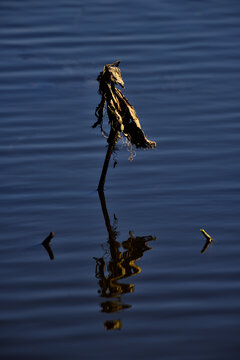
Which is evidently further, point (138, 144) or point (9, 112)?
point (9, 112)

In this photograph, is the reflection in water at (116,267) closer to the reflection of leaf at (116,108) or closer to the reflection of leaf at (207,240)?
the reflection of leaf at (207,240)

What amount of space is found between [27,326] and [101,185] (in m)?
2.12

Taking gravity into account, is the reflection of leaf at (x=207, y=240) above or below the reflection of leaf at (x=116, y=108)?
below

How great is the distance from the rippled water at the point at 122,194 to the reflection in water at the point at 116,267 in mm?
12

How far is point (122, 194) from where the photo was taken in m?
6.29

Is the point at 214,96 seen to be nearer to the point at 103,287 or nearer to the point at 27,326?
the point at 103,287

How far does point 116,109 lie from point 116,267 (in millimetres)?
1383

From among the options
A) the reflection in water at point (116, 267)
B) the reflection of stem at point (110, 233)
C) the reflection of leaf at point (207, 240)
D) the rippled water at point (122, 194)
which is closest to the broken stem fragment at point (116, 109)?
the reflection of stem at point (110, 233)

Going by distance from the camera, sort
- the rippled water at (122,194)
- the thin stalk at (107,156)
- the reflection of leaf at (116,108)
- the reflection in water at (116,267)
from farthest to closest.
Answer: the thin stalk at (107,156) → the reflection of leaf at (116,108) → the reflection in water at (116,267) → the rippled water at (122,194)

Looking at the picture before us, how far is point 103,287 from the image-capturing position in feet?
16.1

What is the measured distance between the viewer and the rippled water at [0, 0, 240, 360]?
175 inches

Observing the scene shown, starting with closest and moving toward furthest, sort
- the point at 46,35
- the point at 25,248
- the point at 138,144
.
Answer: the point at 25,248, the point at 138,144, the point at 46,35

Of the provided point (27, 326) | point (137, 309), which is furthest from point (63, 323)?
point (137, 309)

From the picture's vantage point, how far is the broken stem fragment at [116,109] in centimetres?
559
